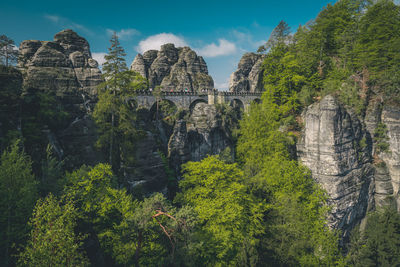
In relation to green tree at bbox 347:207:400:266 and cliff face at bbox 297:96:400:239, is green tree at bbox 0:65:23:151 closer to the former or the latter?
cliff face at bbox 297:96:400:239

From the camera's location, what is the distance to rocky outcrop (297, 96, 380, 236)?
21.3 meters

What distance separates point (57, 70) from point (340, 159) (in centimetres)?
3318

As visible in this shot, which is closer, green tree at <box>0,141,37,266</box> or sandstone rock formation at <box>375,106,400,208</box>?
green tree at <box>0,141,37,266</box>

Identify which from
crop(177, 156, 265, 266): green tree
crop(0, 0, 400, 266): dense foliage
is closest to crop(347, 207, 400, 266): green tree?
crop(0, 0, 400, 266): dense foliage

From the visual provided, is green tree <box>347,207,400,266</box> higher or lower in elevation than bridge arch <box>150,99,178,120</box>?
lower

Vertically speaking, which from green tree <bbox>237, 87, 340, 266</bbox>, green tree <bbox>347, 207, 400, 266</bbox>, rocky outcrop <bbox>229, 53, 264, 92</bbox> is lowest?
green tree <bbox>347, 207, 400, 266</bbox>

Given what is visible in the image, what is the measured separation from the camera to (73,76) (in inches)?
867

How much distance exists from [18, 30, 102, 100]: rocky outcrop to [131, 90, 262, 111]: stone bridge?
7493mm

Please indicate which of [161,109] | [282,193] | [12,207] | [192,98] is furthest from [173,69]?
[12,207]

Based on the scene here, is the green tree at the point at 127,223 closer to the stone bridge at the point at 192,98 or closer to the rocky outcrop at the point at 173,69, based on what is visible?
the stone bridge at the point at 192,98

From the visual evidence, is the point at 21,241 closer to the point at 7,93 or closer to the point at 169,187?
the point at 7,93

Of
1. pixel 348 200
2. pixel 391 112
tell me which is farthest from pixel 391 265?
pixel 391 112

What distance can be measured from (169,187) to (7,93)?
17.8m

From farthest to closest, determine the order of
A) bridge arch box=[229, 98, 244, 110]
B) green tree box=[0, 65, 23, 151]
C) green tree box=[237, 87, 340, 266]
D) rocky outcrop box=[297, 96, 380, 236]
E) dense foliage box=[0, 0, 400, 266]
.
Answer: bridge arch box=[229, 98, 244, 110]
rocky outcrop box=[297, 96, 380, 236]
green tree box=[237, 87, 340, 266]
green tree box=[0, 65, 23, 151]
dense foliage box=[0, 0, 400, 266]
